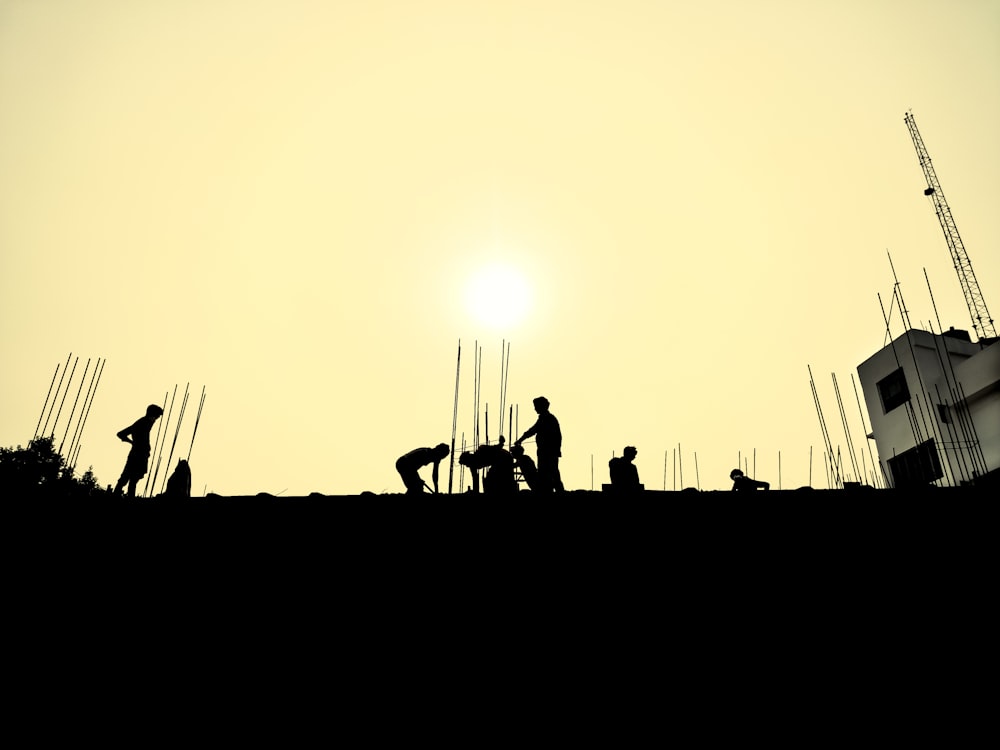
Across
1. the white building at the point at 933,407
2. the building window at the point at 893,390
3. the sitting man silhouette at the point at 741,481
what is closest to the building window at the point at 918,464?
the white building at the point at 933,407

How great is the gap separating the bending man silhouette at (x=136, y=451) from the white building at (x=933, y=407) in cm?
2440

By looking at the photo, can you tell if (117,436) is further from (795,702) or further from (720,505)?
(795,702)

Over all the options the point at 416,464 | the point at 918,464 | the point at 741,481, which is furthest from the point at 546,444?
the point at 918,464

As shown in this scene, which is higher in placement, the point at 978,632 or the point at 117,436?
the point at 117,436

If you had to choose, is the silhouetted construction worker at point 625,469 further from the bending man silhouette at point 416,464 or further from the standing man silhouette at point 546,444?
the bending man silhouette at point 416,464

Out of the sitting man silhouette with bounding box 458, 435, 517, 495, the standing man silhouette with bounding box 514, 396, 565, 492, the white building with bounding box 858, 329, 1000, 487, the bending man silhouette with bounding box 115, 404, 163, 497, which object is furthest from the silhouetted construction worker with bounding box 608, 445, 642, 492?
the white building with bounding box 858, 329, 1000, 487

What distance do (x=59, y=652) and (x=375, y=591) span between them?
3156 mm

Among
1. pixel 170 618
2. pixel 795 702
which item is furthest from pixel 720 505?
pixel 170 618

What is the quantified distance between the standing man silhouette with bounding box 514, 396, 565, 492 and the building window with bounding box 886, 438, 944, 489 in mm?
21671

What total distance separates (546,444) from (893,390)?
2540cm

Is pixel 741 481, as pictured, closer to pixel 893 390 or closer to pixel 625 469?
pixel 625 469

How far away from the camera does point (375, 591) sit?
22.2ft

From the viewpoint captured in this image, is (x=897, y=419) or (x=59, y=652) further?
(x=897, y=419)

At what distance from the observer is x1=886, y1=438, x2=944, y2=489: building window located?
993 inches
